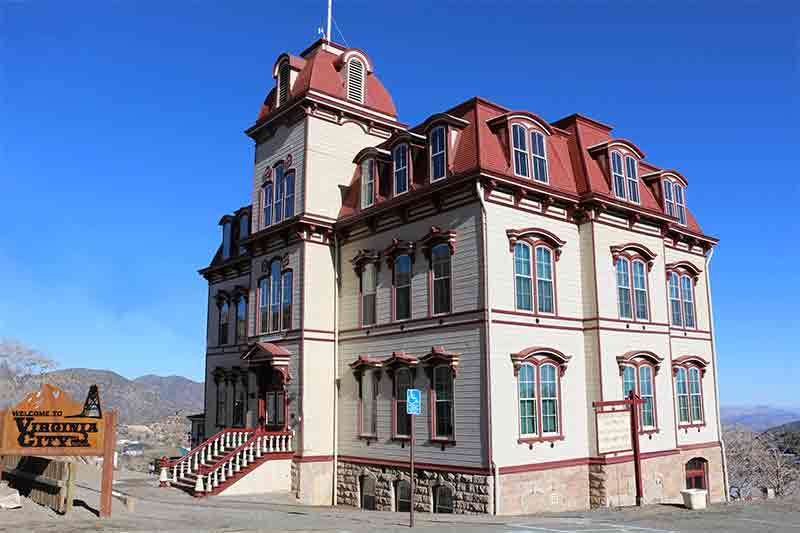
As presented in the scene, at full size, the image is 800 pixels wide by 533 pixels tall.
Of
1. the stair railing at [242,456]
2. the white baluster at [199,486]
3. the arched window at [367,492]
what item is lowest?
the arched window at [367,492]

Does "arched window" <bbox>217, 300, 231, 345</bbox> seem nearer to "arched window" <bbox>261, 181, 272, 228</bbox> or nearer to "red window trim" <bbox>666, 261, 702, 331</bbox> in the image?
"arched window" <bbox>261, 181, 272, 228</bbox>

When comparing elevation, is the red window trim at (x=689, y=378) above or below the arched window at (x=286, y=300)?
below

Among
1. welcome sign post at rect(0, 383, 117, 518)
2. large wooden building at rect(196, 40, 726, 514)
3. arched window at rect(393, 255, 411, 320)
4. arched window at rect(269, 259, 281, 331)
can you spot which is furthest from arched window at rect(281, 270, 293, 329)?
A: welcome sign post at rect(0, 383, 117, 518)

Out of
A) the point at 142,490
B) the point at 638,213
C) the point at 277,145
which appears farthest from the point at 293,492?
the point at 638,213

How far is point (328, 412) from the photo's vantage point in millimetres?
24891

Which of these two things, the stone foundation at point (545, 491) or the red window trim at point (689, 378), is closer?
the stone foundation at point (545, 491)

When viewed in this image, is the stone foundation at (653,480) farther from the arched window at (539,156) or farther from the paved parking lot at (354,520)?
the arched window at (539,156)

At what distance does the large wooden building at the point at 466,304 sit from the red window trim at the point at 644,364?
81mm

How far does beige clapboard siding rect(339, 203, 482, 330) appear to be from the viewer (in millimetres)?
20438

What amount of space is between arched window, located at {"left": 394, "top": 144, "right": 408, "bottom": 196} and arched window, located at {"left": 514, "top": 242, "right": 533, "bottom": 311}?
471cm

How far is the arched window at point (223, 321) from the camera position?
34.5 meters

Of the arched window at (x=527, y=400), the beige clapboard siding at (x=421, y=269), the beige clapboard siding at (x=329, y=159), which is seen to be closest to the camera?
the arched window at (x=527, y=400)

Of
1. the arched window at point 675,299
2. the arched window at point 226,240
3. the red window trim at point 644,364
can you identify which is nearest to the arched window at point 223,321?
the arched window at point 226,240

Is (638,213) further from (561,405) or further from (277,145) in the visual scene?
(277,145)
